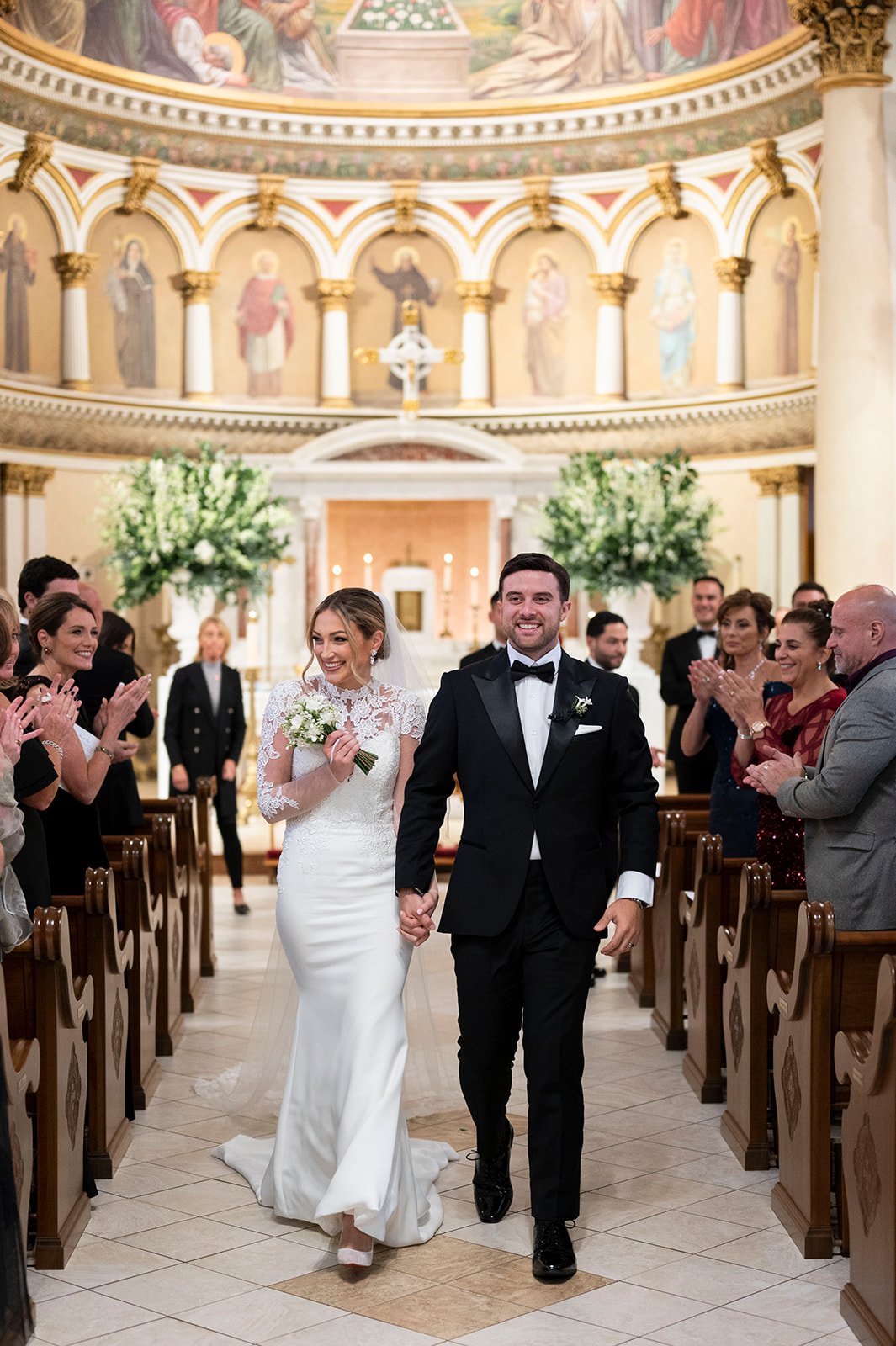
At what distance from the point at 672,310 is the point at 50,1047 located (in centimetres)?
1502

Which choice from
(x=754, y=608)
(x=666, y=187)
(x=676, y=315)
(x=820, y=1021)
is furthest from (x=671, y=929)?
(x=666, y=187)

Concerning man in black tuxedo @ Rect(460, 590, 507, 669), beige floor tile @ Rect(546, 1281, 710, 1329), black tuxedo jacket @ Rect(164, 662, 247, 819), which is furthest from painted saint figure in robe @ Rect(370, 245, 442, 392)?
beige floor tile @ Rect(546, 1281, 710, 1329)

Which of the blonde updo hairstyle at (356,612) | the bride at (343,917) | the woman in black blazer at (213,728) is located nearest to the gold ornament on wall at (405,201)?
the woman in black blazer at (213,728)

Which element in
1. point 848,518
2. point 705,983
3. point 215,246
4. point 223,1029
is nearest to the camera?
point 705,983

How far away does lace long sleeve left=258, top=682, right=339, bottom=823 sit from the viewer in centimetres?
500

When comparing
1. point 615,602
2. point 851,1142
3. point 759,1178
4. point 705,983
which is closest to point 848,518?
point 615,602

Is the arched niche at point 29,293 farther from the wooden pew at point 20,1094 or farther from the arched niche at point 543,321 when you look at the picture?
the wooden pew at point 20,1094

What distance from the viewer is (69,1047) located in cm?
477

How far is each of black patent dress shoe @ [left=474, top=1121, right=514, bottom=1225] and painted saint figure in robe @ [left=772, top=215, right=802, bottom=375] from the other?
527 inches

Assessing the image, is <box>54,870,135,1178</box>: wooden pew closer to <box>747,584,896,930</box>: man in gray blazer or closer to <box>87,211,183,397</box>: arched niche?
<box>747,584,896,930</box>: man in gray blazer

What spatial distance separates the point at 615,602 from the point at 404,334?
4494 mm

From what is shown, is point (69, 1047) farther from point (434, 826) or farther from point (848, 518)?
point (848, 518)

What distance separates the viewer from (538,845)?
4512 millimetres

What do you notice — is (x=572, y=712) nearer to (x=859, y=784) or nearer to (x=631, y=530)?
(x=859, y=784)
